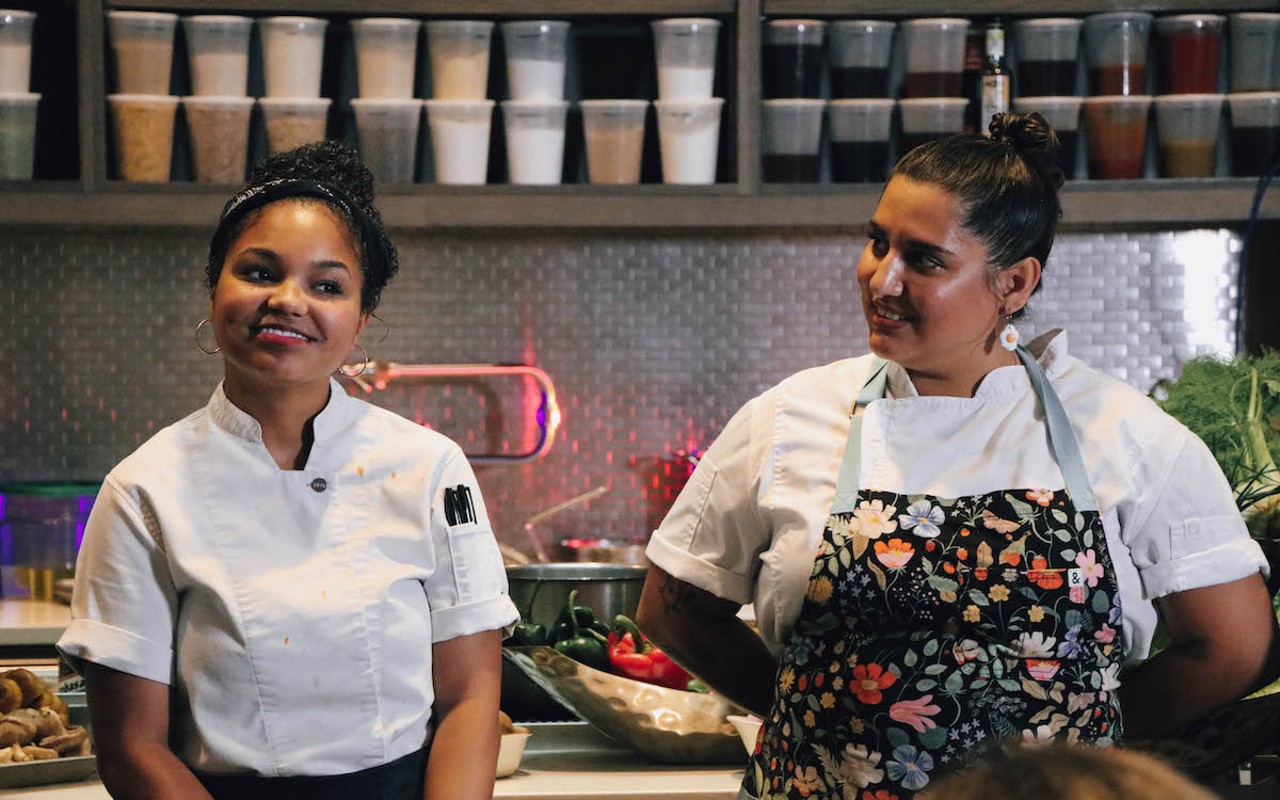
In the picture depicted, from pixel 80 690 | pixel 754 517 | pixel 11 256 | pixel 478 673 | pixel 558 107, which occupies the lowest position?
pixel 80 690

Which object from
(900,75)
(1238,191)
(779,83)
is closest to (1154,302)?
(1238,191)

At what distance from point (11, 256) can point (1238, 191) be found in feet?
8.42

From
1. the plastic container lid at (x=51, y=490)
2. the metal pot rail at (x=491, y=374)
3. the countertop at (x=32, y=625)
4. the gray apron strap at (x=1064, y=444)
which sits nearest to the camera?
the gray apron strap at (x=1064, y=444)

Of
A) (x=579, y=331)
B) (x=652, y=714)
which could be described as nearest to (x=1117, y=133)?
(x=579, y=331)

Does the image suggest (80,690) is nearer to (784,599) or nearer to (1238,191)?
(784,599)

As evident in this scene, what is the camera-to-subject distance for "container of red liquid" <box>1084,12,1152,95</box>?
311cm

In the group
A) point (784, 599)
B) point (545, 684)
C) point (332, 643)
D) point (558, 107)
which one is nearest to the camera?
point (332, 643)

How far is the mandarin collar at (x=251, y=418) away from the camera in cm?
151

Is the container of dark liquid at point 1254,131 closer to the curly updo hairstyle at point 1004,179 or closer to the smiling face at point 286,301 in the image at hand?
the curly updo hairstyle at point 1004,179

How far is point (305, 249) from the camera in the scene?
149cm

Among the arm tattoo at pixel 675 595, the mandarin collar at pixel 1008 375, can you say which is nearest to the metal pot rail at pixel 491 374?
the arm tattoo at pixel 675 595

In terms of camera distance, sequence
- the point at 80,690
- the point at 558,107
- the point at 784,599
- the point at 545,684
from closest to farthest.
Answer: the point at 784,599
the point at 545,684
the point at 80,690
the point at 558,107

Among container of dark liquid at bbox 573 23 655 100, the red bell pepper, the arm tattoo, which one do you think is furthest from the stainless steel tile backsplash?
the arm tattoo

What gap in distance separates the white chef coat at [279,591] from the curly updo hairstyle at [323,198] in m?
0.15
